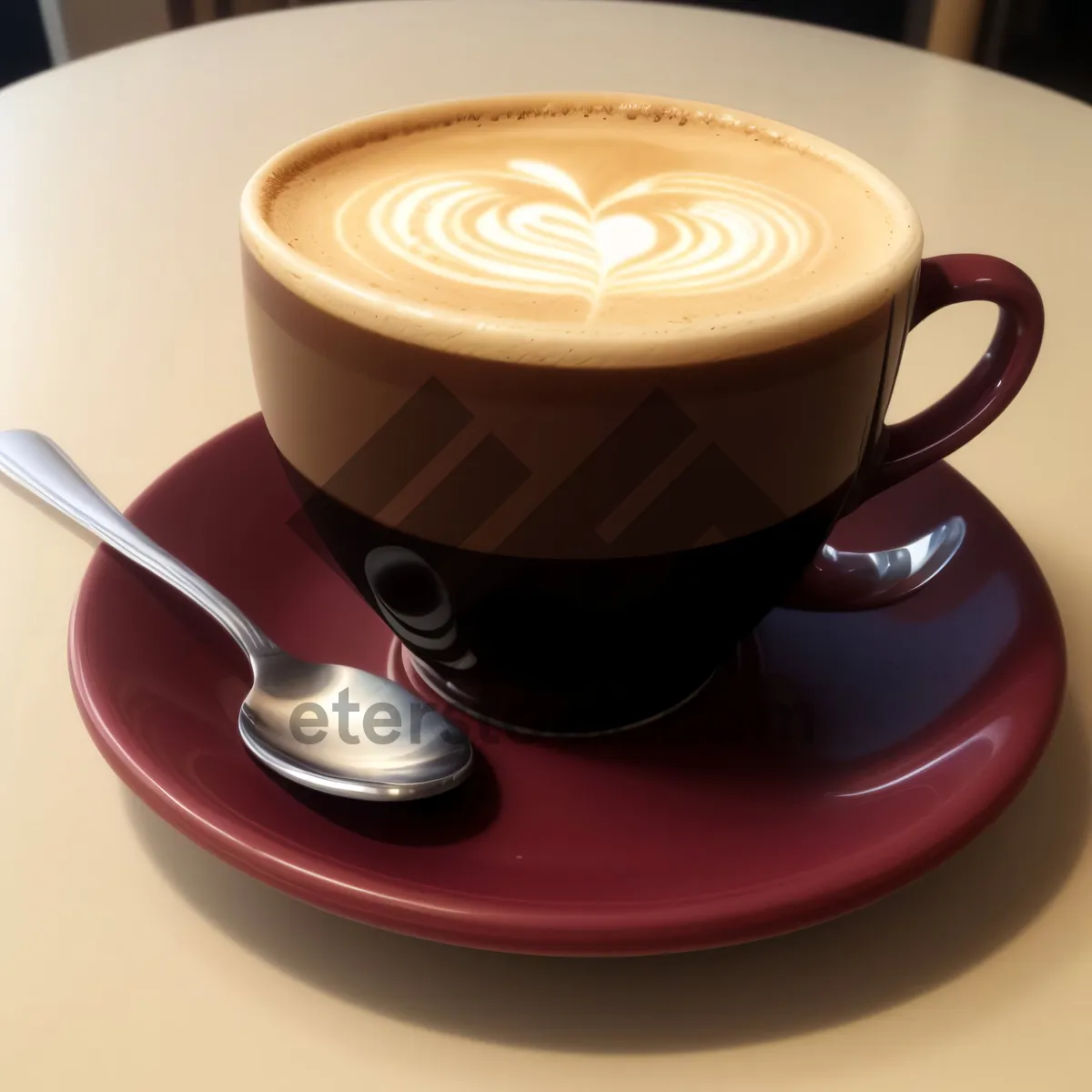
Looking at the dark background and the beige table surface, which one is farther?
the dark background

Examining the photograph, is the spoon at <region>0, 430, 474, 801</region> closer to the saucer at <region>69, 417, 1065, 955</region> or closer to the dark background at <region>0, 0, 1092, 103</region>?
the saucer at <region>69, 417, 1065, 955</region>

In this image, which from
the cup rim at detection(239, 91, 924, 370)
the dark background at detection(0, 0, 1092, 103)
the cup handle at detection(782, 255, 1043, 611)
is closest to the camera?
the cup rim at detection(239, 91, 924, 370)

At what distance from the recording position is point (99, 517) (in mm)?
539


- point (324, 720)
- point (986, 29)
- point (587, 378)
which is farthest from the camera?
point (986, 29)

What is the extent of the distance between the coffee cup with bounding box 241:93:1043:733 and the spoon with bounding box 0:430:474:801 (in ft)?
0.12

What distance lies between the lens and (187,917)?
41cm

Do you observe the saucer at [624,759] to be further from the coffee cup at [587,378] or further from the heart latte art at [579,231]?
the heart latte art at [579,231]

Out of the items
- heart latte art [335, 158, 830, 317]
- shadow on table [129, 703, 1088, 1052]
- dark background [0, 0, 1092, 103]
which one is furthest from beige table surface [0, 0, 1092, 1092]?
dark background [0, 0, 1092, 103]

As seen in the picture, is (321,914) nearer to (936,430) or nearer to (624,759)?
(624,759)

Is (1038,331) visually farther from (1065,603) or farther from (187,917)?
(187,917)

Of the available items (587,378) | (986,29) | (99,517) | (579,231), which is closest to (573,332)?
(587,378)

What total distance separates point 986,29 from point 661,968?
2.49 m

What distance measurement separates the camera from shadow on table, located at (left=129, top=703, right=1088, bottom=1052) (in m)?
0.37

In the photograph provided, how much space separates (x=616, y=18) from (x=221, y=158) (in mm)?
530
